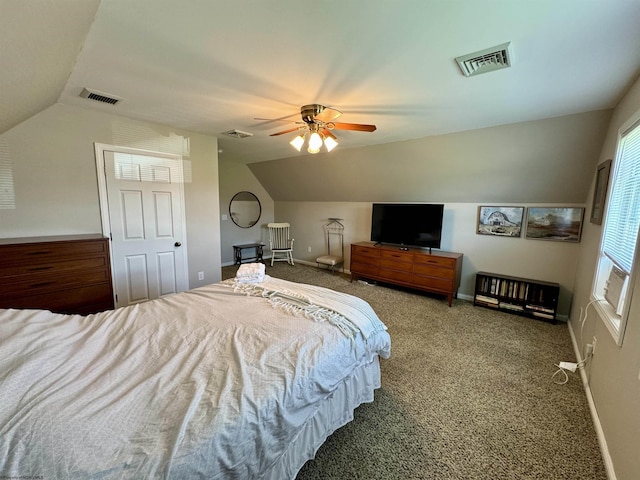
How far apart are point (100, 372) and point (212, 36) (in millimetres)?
1838

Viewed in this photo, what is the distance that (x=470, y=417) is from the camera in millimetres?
1861

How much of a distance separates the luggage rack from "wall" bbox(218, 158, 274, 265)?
69.9 inches

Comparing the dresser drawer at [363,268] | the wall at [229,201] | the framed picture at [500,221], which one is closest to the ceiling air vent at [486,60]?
the framed picture at [500,221]

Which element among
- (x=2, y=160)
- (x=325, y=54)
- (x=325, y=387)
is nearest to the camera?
(x=325, y=387)

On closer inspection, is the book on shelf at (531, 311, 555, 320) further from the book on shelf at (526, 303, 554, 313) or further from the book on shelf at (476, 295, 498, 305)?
the book on shelf at (476, 295, 498, 305)

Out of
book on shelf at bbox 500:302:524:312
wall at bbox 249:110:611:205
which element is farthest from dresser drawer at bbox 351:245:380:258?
book on shelf at bbox 500:302:524:312

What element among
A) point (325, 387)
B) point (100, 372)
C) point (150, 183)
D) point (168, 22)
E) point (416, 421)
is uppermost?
point (168, 22)

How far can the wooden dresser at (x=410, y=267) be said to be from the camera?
3.88 m

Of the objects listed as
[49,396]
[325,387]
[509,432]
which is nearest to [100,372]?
[49,396]

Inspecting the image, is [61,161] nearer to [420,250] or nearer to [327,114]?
[327,114]

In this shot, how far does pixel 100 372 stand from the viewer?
47.2 inches

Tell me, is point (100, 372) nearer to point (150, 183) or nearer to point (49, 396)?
point (49, 396)

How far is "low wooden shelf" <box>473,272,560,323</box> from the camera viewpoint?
132 inches

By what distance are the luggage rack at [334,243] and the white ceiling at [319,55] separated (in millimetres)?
3204
